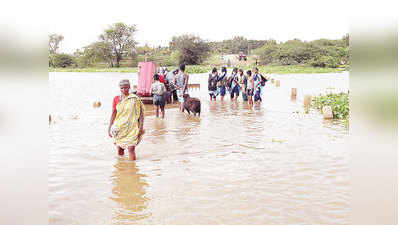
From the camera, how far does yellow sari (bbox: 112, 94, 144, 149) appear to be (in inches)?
249

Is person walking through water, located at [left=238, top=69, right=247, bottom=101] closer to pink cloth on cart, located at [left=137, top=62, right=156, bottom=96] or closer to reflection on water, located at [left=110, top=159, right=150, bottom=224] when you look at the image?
pink cloth on cart, located at [left=137, top=62, right=156, bottom=96]

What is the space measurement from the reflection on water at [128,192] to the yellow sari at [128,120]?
45 cm

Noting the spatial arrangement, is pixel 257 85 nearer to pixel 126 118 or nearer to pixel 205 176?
pixel 126 118

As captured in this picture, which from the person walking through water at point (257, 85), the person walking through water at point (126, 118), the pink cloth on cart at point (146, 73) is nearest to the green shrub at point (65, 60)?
the pink cloth on cart at point (146, 73)

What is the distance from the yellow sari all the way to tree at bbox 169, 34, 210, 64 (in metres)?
61.6

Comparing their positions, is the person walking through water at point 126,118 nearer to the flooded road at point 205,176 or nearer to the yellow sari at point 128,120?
the yellow sari at point 128,120

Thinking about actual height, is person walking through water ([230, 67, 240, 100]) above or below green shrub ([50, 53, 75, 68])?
below

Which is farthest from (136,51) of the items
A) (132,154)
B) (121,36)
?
(132,154)

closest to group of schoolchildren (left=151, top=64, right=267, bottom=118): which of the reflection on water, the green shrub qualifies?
the reflection on water

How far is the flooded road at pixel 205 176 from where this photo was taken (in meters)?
4.55

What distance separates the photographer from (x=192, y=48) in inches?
2670

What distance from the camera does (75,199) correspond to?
5.07 m
